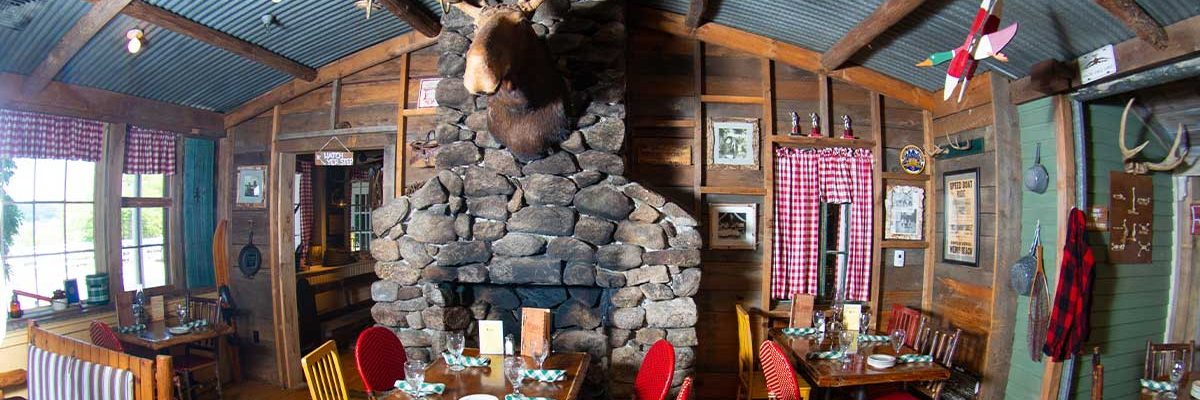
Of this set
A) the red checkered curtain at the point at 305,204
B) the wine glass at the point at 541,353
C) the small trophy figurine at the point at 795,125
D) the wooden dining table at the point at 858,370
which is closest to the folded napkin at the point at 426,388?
the wine glass at the point at 541,353

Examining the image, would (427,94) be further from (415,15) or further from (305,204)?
(305,204)

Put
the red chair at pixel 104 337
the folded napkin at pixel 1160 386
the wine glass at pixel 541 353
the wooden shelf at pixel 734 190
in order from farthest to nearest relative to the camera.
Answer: the wooden shelf at pixel 734 190 < the red chair at pixel 104 337 < the folded napkin at pixel 1160 386 < the wine glass at pixel 541 353

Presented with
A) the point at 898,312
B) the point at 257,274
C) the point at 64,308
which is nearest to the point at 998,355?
the point at 898,312

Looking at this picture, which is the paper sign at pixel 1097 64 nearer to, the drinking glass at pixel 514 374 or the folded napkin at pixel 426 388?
the drinking glass at pixel 514 374

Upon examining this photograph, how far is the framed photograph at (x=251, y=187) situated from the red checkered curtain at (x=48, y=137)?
1001mm

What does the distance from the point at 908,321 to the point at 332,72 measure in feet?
16.6

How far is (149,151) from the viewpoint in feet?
15.2

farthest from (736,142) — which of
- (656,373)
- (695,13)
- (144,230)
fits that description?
(144,230)

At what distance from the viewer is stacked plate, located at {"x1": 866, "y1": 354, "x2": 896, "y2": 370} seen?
10.4 feet

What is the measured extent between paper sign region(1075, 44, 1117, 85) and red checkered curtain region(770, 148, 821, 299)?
1640 millimetres

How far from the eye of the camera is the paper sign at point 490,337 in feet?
10.2

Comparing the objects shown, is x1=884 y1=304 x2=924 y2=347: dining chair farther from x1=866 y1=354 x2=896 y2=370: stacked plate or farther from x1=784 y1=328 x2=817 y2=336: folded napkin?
x1=866 y1=354 x2=896 y2=370: stacked plate

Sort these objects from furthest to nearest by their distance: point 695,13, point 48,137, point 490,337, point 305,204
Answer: point 305,204, point 48,137, point 695,13, point 490,337

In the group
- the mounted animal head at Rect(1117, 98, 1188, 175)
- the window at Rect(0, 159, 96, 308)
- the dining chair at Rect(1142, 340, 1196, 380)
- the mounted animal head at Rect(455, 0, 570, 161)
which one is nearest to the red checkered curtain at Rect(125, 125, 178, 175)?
the window at Rect(0, 159, 96, 308)
